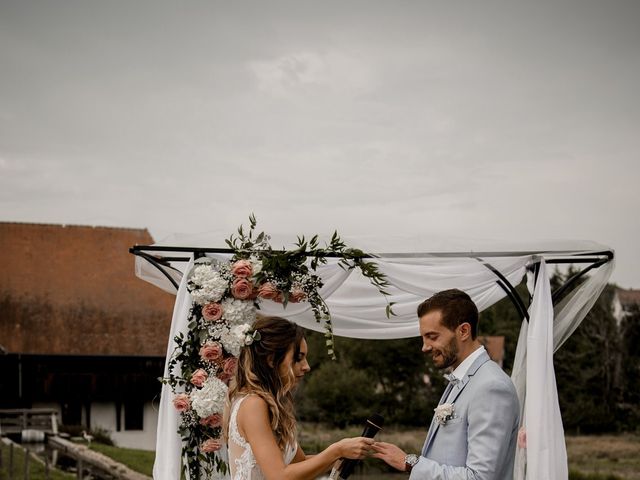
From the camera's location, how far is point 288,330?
440 centimetres

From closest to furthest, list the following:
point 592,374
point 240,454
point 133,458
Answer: point 240,454
point 133,458
point 592,374

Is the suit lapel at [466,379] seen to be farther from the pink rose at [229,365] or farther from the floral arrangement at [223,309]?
the pink rose at [229,365]

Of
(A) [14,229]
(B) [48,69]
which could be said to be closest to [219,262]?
(B) [48,69]

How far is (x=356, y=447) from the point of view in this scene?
4066 mm

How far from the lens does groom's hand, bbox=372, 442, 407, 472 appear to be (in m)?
4.16

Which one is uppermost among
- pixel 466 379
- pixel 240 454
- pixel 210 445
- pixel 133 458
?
pixel 466 379

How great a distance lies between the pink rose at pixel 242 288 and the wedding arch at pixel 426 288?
36 centimetres

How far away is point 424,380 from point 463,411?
36.3m

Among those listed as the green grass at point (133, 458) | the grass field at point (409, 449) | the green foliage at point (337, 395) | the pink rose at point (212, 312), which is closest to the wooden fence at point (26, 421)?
the grass field at point (409, 449)

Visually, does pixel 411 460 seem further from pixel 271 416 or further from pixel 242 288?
pixel 242 288

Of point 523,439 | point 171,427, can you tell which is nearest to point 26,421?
point 171,427

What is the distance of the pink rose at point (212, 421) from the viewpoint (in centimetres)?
652

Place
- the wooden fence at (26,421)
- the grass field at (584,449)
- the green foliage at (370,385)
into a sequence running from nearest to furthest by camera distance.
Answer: the wooden fence at (26,421)
the grass field at (584,449)
the green foliage at (370,385)

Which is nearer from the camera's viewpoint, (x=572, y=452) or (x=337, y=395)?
(x=572, y=452)
